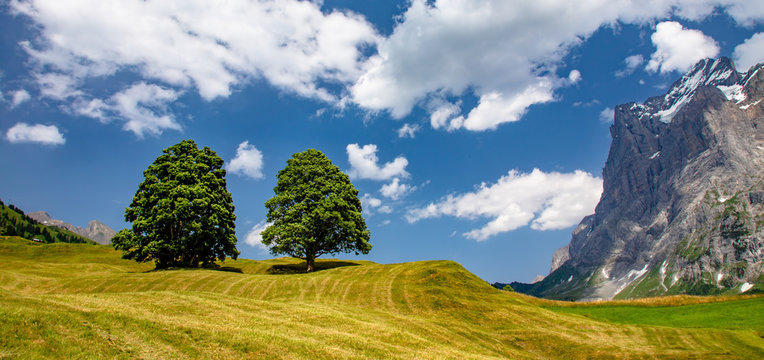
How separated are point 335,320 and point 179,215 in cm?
2950

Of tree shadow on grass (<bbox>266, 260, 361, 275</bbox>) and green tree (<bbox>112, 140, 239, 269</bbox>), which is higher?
green tree (<bbox>112, 140, 239, 269</bbox>)

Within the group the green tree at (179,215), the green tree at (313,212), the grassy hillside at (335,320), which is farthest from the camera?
the green tree at (313,212)

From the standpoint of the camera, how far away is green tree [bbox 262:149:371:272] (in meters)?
51.5

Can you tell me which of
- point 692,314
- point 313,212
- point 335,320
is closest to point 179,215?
point 313,212

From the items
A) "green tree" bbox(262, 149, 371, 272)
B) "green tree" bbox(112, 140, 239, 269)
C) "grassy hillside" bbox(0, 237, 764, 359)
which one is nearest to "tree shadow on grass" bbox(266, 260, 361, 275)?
"green tree" bbox(262, 149, 371, 272)

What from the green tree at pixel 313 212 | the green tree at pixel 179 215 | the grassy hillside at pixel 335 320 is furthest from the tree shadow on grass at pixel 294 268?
the grassy hillside at pixel 335 320

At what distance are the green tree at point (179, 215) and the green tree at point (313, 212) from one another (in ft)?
21.5

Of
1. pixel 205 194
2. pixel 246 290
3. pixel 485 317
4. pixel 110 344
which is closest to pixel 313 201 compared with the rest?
pixel 205 194

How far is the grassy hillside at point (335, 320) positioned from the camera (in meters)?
14.5

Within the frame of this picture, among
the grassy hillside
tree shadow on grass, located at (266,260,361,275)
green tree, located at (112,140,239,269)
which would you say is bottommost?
the grassy hillside

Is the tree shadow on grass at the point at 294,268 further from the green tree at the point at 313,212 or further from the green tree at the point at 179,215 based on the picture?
the green tree at the point at 179,215

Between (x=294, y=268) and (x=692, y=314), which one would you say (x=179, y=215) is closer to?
A: (x=294, y=268)

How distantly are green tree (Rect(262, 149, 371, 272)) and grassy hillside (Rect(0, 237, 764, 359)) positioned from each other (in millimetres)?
5752

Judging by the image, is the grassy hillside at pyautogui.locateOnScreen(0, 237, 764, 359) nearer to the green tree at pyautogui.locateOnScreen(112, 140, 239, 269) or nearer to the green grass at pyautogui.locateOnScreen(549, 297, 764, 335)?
the green grass at pyautogui.locateOnScreen(549, 297, 764, 335)
